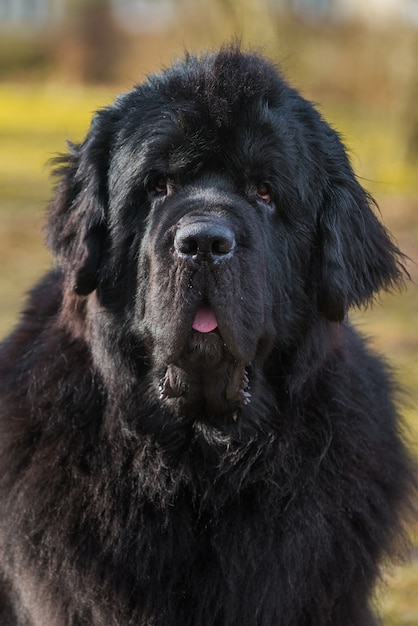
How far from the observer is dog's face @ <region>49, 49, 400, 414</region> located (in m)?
2.90

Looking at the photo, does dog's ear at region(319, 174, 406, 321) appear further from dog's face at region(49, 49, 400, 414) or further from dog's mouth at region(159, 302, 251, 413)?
dog's mouth at region(159, 302, 251, 413)

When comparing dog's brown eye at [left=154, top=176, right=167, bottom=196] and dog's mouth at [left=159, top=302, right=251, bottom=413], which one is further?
dog's brown eye at [left=154, top=176, right=167, bottom=196]

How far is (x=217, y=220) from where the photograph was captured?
9.23 ft

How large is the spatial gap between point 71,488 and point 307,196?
126 centimetres

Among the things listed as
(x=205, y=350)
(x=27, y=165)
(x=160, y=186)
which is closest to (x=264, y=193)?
(x=160, y=186)

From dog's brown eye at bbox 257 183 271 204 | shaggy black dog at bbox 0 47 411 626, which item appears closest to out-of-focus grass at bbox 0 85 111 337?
shaggy black dog at bbox 0 47 411 626

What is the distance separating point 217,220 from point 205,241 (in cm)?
10

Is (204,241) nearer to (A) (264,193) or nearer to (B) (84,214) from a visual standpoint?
(A) (264,193)

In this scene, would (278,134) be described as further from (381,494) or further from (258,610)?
(258,610)

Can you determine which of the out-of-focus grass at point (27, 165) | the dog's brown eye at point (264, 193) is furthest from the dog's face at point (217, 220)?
the out-of-focus grass at point (27, 165)

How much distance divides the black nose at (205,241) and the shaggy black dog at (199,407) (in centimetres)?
25

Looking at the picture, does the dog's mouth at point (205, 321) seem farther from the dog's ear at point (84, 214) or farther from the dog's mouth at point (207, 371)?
the dog's ear at point (84, 214)

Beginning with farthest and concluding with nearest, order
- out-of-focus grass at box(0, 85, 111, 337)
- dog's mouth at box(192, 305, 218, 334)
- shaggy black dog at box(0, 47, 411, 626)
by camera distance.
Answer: out-of-focus grass at box(0, 85, 111, 337) → shaggy black dog at box(0, 47, 411, 626) → dog's mouth at box(192, 305, 218, 334)

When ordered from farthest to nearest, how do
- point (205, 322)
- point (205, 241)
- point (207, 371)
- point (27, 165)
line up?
1. point (27, 165)
2. point (207, 371)
3. point (205, 322)
4. point (205, 241)
